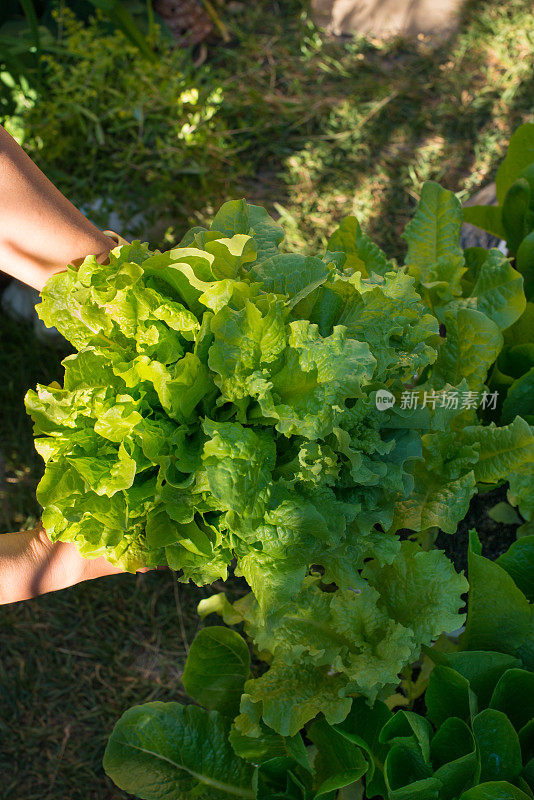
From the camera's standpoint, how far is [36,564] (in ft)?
3.97

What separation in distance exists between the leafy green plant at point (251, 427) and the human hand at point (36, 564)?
0.21 metres

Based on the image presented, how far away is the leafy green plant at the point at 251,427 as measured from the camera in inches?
35.4

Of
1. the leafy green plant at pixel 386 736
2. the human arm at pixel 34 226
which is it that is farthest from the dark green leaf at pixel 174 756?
the human arm at pixel 34 226

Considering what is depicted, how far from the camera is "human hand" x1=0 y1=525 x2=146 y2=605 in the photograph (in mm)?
1202

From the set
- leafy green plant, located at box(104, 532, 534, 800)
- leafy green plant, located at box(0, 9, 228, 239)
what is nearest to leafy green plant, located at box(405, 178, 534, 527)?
leafy green plant, located at box(104, 532, 534, 800)

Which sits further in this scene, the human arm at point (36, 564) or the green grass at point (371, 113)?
the green grass at point (371, 113)

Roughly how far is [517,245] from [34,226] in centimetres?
110

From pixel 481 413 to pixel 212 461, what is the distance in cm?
80

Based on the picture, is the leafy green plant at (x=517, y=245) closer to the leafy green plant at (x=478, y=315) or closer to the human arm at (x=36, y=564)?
the leafy green plant at (x=478, y=315)

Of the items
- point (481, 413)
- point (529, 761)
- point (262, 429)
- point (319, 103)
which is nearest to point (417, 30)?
point (319, 103)

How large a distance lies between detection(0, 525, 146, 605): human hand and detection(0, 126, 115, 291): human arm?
47 centimetres

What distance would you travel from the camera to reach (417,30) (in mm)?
2973

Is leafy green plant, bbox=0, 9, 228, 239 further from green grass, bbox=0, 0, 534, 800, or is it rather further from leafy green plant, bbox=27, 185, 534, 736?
leafy green plant, bbox=27, 185, 534, 736

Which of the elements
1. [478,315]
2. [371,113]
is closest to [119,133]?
[371,113]
